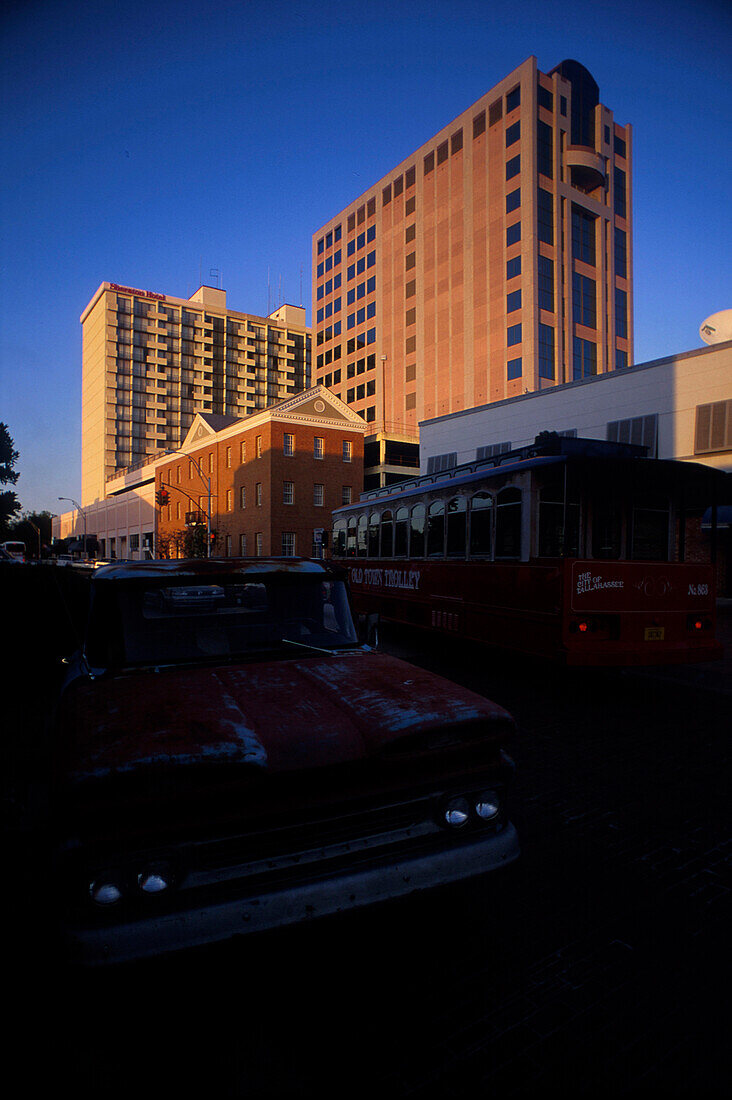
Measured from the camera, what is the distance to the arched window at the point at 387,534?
46.5 ft

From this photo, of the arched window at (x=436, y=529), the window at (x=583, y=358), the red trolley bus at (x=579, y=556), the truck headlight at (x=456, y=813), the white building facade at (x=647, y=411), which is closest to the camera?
the truck headlight at (x=456, y=813)

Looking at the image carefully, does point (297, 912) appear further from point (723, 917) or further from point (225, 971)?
point (723, 917)

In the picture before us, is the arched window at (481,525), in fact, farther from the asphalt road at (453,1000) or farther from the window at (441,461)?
the window at (441,461)

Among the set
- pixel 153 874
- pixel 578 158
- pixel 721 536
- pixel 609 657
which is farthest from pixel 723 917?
pixel 578 158

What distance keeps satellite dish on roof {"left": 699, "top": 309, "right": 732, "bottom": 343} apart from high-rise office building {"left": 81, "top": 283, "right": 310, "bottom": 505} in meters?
83.5

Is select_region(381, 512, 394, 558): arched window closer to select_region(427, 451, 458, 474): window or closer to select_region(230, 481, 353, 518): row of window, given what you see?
select_region(427, 451, 458, 474): window

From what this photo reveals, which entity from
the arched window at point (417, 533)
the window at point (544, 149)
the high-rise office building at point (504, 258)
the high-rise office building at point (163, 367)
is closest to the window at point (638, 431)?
the arched window at point (417, 533)

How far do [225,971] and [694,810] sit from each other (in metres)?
3.79

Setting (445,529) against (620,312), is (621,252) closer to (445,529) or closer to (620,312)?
(620,312)

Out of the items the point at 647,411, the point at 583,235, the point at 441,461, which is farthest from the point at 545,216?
the point at 647,411

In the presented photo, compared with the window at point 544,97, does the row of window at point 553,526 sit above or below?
below

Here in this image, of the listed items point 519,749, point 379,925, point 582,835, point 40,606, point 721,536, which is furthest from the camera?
point 40,606

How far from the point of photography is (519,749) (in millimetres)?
5973

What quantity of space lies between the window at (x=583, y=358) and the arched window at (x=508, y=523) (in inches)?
1912
